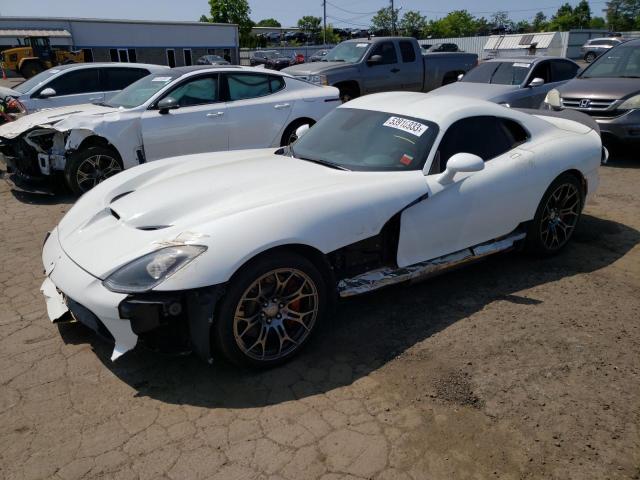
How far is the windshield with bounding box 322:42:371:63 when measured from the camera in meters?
11.7

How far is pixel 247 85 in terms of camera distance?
7.25 meters

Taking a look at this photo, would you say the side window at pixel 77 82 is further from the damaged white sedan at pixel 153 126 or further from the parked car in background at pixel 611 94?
the parked car in background at pixel 611 94

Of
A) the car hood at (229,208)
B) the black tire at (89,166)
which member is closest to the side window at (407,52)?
the black tire at (89,166)

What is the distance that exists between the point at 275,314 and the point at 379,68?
9.83 metres

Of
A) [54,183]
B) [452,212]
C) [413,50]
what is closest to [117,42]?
[413,50]

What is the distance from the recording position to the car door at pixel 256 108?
23.1 ft

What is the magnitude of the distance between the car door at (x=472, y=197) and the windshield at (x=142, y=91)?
4.42 meters

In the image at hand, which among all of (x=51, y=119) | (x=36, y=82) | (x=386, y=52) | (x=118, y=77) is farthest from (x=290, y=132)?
(x=386, y=52)

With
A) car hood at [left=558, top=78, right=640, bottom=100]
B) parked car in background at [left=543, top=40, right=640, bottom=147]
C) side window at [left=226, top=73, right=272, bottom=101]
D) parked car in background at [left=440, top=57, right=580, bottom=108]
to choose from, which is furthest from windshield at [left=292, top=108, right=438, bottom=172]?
car hood at [left=558, top=78, right=640, bottom=100]

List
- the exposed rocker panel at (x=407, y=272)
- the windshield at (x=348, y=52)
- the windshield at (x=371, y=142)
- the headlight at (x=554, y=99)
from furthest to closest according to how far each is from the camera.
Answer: the windshield at (x=348, y=52) → the headlight at (x=554, y=99) → the windshield at (x=371, y=142) → the exposed rocker panel at (x=407, y=272)

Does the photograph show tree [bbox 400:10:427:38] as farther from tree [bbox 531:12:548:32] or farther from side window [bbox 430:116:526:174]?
side window [bbox 430:116:526:174]

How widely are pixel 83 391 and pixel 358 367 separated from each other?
1.56m

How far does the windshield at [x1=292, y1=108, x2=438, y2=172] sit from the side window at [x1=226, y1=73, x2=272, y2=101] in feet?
10.6

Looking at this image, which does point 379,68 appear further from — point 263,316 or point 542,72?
point 263,316
